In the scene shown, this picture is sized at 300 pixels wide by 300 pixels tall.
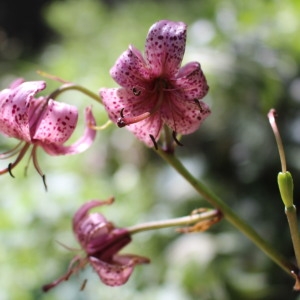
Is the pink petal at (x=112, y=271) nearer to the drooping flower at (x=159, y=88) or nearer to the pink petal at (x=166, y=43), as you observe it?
the drooping flower at (x=159, y=88)

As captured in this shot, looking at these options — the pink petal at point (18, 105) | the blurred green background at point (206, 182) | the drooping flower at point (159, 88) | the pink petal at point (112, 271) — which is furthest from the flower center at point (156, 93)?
the blurred green background at point (206, 182)

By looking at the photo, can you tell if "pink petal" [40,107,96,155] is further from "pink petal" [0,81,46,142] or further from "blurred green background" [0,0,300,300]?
"blurred green background" [0,0,300,300]

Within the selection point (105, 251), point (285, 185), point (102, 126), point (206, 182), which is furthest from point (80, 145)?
point (206, 182)

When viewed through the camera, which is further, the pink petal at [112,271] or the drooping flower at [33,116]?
the pink petal at [112,271]

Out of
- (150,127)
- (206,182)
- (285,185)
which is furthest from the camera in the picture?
(206,182)

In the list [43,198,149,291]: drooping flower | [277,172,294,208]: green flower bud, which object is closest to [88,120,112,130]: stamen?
[43,198,149,291]: drooping flower

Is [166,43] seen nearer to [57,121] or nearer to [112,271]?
[57,121]

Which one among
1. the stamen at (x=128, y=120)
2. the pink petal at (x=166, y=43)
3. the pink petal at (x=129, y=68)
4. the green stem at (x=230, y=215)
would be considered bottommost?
the green stem at (x=230, y=215)
